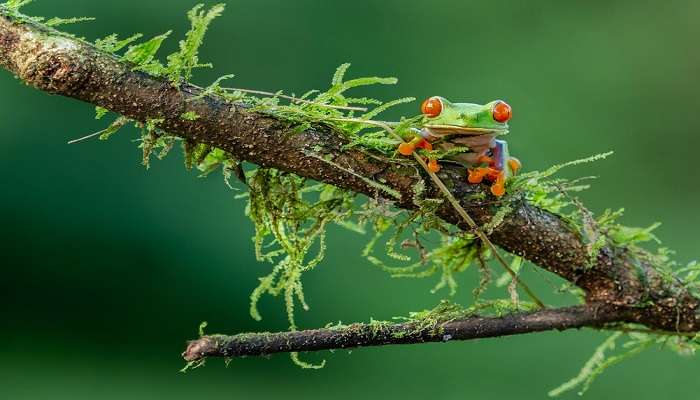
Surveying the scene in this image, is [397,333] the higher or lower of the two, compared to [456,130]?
lower

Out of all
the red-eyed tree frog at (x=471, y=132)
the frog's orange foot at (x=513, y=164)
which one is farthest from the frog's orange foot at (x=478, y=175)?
the frog's orange foot at (x=513, y=164)

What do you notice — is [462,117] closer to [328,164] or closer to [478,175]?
[478,175]

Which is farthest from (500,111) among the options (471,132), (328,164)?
(328,164)

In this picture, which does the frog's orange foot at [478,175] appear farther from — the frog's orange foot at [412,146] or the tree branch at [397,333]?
the tree branch at [397,333]

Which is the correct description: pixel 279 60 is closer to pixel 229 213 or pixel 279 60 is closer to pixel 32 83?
pixel 229 213

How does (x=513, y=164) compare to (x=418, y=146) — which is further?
(x=513, y=164)

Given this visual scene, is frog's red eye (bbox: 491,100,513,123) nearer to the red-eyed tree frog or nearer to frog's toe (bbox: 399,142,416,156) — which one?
the red-eyed tree frog
